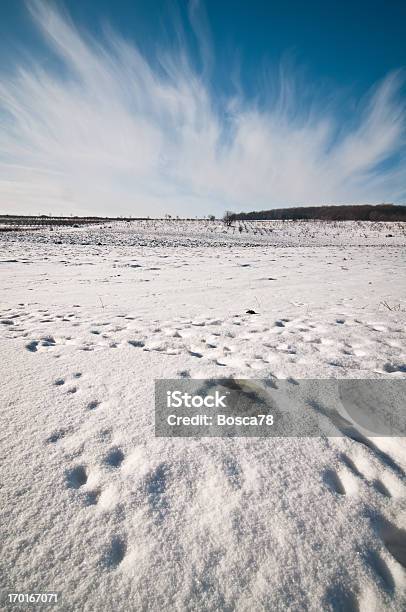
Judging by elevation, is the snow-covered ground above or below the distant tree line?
below

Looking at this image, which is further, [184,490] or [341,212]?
[341,212]

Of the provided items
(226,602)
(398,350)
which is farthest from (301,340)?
(226,602)

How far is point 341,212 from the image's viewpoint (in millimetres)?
101938

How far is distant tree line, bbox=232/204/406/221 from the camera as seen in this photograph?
83250 mm

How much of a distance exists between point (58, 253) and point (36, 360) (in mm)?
11165

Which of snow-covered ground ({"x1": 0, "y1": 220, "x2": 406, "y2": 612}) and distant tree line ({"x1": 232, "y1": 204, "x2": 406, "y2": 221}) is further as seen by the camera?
distant tree line ({"x1": 232, "y1": 204, "x2": 406, "y2": 221})

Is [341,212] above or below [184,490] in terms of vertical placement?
above

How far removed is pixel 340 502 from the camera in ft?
5.16

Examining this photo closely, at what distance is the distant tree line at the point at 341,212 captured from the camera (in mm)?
83250

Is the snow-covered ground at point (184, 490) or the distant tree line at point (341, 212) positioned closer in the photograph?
the snow-covered ground at point (184, 490)

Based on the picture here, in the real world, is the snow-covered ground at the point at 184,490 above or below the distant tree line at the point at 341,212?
below

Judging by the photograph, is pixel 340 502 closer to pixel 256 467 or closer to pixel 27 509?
pixel 256 467

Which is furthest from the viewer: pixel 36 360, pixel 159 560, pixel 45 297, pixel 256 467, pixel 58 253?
pixel 58 253

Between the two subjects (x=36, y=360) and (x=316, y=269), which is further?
(x=316, y=269)
